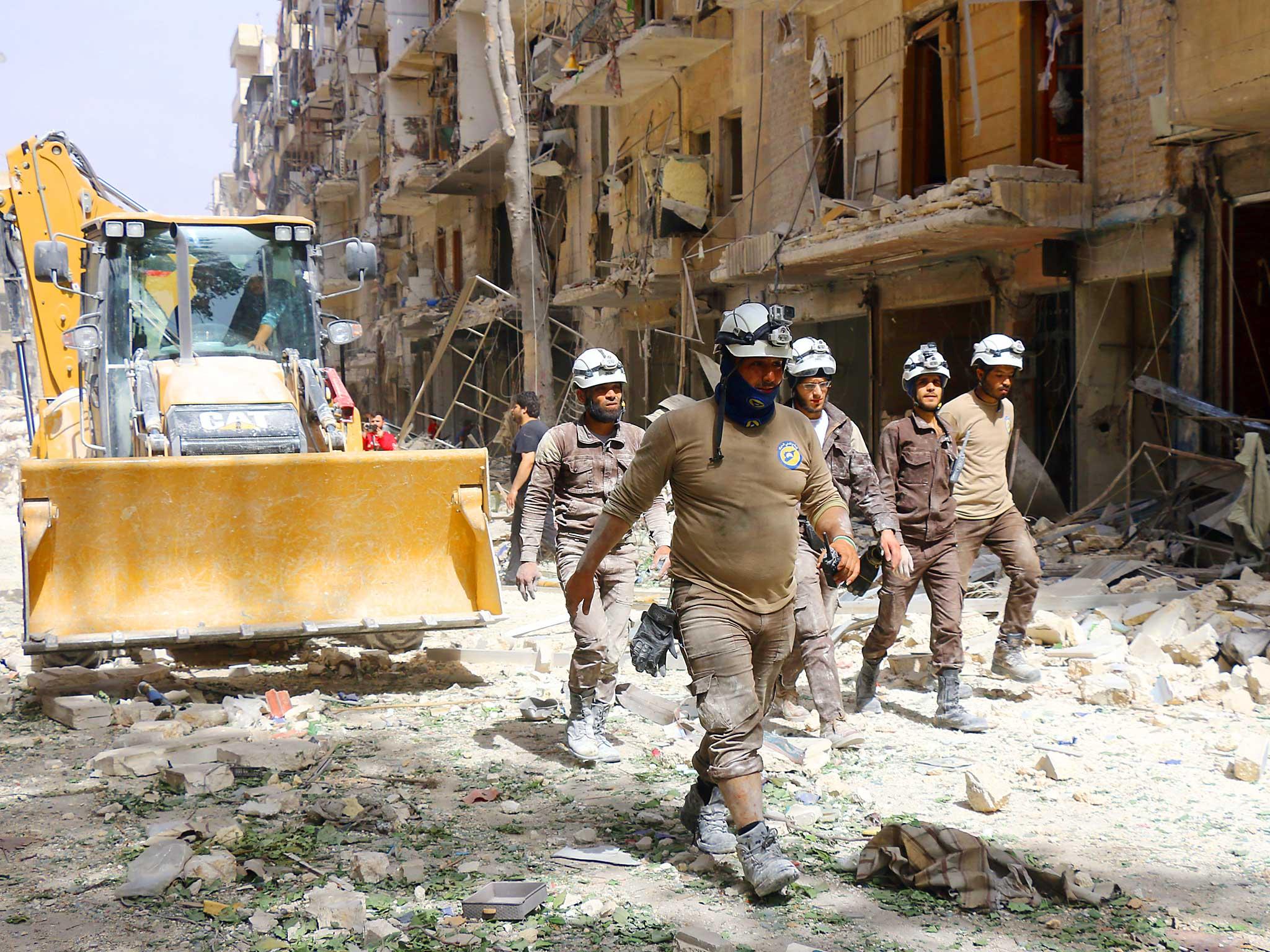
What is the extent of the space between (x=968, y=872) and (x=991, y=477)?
339cm

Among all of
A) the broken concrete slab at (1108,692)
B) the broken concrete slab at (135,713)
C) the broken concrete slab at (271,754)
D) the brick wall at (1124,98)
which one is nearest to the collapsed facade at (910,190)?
the brick wall at (1124,98)

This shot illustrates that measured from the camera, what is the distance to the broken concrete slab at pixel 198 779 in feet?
18.9

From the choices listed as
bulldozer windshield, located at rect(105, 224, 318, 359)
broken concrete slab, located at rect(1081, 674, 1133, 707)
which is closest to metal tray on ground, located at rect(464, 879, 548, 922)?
broken concrete slab, located at rect(1081, 674, 1133, 707)

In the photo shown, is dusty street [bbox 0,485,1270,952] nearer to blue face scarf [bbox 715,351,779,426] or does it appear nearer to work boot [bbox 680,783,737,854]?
work boot [bbox 680,783,737,854]

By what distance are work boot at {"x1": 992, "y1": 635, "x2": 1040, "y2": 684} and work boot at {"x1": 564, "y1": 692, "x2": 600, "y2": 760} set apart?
2.87 metres

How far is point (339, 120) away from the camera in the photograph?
44750 millimetres

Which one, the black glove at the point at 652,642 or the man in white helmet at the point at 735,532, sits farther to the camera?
the black glove at the point at 652,642

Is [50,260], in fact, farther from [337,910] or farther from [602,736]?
[337,910]

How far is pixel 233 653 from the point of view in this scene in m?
8.79

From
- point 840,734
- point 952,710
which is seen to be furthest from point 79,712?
point 952,710

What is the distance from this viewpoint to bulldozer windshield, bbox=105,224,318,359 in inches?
340

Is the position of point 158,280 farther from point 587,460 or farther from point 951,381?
point 951,381

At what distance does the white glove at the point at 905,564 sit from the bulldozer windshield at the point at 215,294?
4.63 meters

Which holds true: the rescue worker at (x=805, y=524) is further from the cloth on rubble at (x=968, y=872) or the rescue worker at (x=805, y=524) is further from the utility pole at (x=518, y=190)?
the utility pole at (x=518, y=190)
